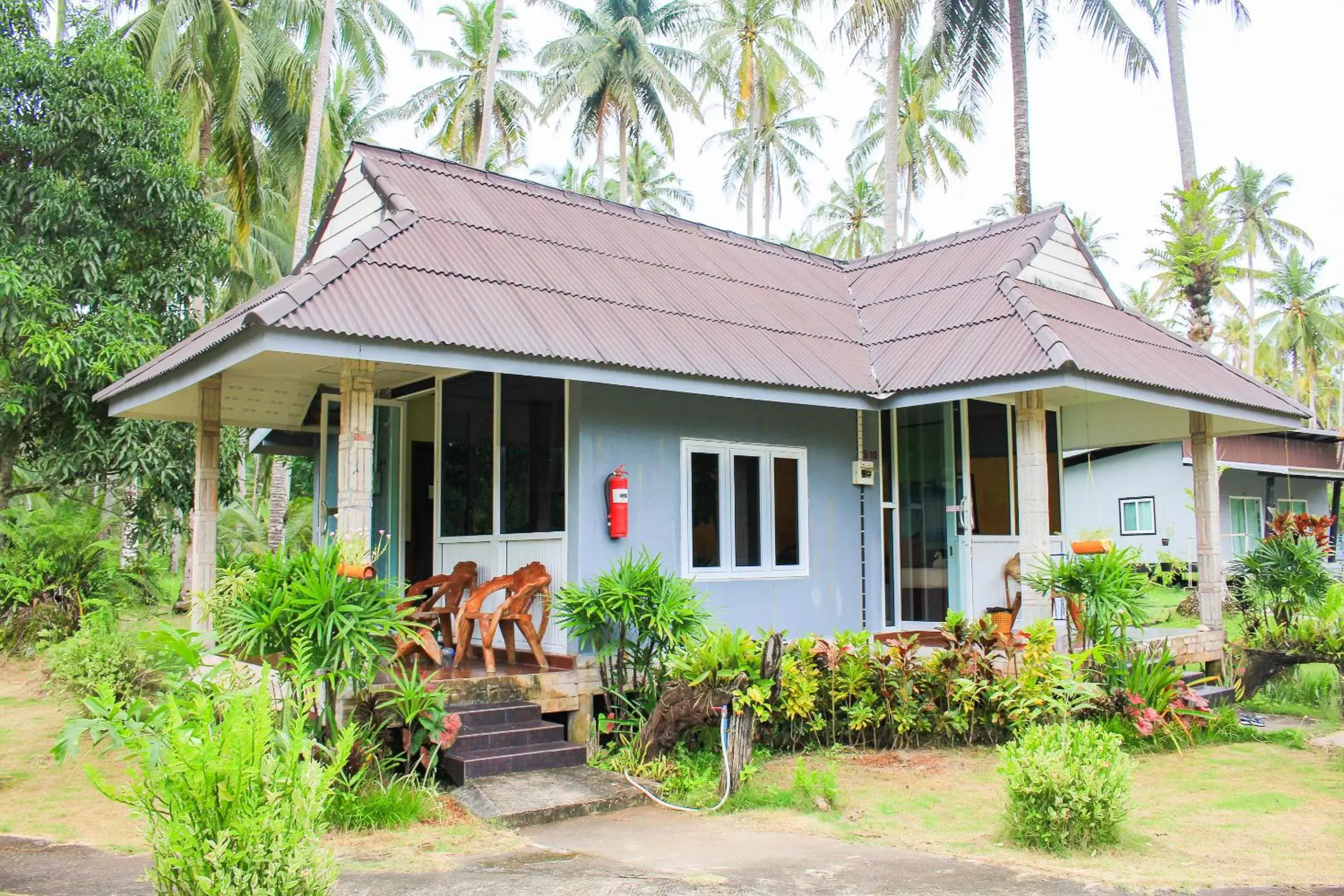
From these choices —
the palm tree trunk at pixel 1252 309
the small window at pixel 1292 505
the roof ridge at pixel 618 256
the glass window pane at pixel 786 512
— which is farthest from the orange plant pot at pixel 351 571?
the palm tree trunk at pixel 1252 309

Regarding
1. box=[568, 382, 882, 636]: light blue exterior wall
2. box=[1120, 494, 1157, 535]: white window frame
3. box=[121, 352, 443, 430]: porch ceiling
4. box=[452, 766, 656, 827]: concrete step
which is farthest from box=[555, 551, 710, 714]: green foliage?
box=[1120, 494, 1157, 535]: white window frame

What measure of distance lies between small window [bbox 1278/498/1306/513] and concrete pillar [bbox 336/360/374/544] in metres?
26.4

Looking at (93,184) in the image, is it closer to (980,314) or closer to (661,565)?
(661,565)

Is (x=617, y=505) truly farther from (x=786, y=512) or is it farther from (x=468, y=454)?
(x=786, y=512)

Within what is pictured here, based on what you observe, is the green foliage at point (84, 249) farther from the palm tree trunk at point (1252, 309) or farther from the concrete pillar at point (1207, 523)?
the palm tree trunk at point (1252, 309)

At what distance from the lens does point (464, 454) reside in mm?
10148

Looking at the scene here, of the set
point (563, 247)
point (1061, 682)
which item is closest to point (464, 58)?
point (563, 247)

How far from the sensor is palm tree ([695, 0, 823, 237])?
35.2m

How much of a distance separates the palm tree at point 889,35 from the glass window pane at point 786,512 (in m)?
14.0

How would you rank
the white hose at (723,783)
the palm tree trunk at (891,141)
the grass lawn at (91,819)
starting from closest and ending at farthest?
the grass lawn at (91,819)
the white hose at (723,783)
the palm tree trunk at (891,141)

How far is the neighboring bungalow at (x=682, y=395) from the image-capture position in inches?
341

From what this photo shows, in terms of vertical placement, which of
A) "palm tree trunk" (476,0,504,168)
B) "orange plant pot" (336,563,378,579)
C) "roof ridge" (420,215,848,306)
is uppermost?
"palm tree trunk" (476,0,504,168)

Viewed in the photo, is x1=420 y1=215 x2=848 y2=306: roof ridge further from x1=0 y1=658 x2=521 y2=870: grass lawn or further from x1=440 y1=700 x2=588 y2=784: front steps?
x1=0 y1=658 x2=521 y2=870: grass lawn

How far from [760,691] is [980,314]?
533 cm
